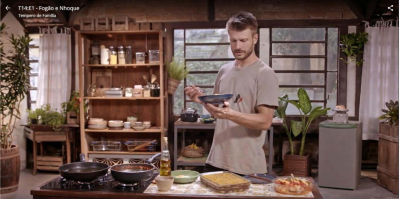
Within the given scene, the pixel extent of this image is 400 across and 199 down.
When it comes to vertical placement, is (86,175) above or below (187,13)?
below

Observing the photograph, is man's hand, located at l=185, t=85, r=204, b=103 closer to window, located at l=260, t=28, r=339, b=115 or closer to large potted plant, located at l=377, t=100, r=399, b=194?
large potted plant, located at l=377, t=100, r=399, b=194

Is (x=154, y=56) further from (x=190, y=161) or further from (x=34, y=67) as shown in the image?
(x=34, y=67)

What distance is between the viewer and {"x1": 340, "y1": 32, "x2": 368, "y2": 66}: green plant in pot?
5.91m

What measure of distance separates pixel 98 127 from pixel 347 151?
3335 mm

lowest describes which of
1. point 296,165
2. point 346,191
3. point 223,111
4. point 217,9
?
point 346,191

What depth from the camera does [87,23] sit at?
18.9ft

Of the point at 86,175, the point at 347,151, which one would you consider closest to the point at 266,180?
the point at 86,175

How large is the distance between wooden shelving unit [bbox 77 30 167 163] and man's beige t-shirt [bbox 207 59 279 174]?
3422 mm

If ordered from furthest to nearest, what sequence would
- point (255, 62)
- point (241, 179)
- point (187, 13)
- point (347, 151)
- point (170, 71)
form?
point (187, 13) < point (170, 71) < point (347, 151) < point (255, 62) < point (241, 179)

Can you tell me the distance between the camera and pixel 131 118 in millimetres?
5992

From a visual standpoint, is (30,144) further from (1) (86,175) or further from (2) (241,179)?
(2) (241,179)

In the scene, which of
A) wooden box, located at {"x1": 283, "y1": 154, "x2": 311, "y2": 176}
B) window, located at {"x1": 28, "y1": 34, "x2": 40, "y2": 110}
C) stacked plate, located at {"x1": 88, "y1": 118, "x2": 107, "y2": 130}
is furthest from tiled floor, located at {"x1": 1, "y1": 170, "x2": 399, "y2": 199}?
window, located at {"x1": 28, "y1": 34, "x2": 40, "y2": 110}

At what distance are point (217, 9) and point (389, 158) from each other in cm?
311

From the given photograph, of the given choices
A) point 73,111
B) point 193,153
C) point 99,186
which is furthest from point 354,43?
point 99,186
